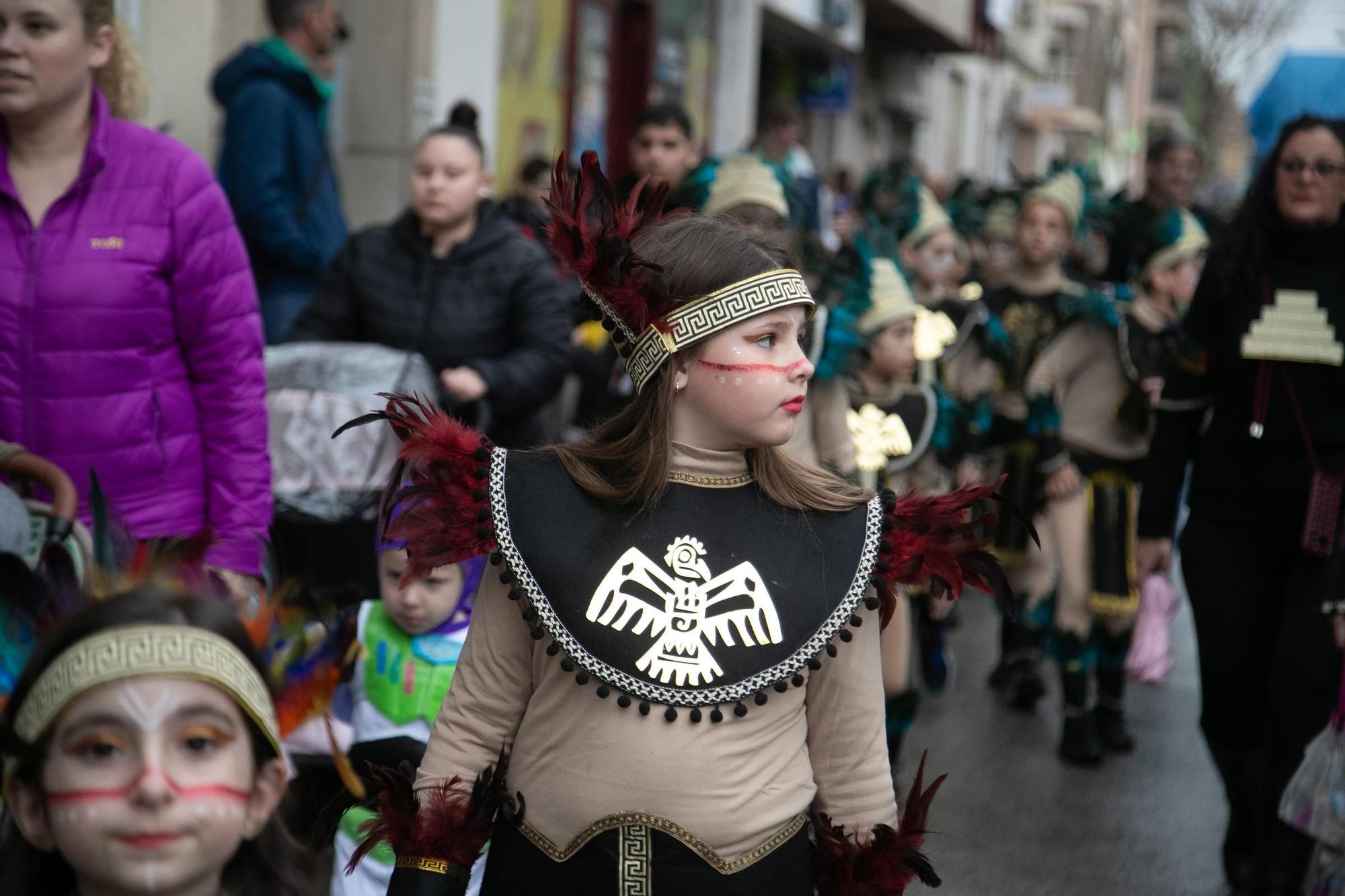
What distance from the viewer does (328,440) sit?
5.14 m

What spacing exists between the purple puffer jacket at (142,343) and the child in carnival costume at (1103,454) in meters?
4.23

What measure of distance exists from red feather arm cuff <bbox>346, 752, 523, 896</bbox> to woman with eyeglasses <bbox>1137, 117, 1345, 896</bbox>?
294cm

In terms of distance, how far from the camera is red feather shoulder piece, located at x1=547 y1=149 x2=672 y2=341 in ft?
9.61

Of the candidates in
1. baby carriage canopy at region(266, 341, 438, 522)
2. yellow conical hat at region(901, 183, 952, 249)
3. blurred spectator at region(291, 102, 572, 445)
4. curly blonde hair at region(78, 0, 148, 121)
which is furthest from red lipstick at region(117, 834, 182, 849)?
yellow conical hat at region(901, 183, 952, 249)

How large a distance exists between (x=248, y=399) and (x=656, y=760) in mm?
1713

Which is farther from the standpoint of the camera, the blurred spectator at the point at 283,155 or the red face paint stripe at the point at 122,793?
the blurred spectator at the point at 283,155

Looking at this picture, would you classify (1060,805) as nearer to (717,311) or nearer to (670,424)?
(670,424)

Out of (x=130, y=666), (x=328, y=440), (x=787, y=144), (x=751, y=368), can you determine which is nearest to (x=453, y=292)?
(x=328, y=440)

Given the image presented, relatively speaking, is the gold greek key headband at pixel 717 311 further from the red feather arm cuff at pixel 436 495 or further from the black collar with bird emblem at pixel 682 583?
the red feather arm cuff at pixel 436 495

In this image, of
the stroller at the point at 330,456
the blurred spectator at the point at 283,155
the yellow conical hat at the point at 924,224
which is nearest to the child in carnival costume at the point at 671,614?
the stroller at the point at 330,456

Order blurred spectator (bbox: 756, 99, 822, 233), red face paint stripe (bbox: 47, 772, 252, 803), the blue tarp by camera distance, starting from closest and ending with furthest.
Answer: red face paint stripe (bbox: 47, 772, 252, 803)
the blue tarp
blurred spectator (bbox: 756, 99, 822, 233)

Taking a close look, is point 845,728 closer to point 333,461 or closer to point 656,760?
point 656,760

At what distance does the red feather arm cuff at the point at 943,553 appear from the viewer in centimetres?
287

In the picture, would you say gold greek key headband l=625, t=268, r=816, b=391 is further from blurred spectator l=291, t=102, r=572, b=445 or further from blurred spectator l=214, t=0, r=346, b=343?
blurred spectator l=214, t=0, r=346, b=343
